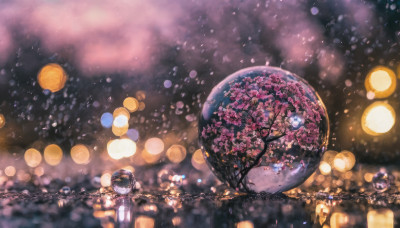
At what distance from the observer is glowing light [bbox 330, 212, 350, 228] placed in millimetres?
3787

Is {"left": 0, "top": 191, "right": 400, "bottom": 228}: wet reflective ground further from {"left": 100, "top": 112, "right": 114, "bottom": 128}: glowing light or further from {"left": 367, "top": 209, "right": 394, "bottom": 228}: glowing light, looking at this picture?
{"left": 100, "top": 112, "right": 114, "bottom": 128}: glowing light

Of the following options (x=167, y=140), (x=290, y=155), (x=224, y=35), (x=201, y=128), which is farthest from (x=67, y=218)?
(x=167, y=140)

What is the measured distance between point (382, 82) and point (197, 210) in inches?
453

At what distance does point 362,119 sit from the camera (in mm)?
13812

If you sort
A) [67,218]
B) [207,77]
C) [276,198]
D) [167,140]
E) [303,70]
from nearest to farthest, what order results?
[67,218], [276,198], [303,70], [207,77], [167,140]

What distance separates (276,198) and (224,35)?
783 centimetres

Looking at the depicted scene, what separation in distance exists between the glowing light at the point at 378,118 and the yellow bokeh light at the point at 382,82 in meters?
0.40

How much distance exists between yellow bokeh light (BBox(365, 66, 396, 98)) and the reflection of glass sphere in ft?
30.7

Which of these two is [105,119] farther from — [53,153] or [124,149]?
[124,149]

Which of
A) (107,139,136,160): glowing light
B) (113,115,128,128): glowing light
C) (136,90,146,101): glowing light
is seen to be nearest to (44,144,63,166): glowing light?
(107,139,136,160): glowing light

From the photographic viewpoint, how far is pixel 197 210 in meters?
4.66

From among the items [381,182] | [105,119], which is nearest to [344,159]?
[381,182]

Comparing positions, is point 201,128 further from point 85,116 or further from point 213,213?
point 85,116

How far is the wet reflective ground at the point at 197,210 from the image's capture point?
3.89 m
